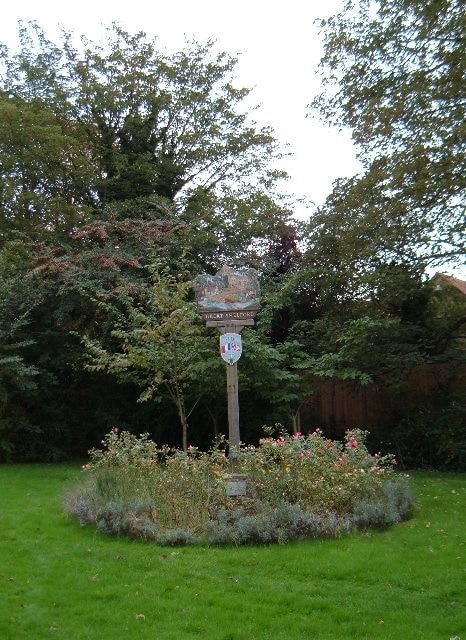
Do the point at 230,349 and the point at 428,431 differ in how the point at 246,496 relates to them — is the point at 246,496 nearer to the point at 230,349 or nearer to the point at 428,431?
the point at 230,349

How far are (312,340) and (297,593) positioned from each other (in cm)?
905

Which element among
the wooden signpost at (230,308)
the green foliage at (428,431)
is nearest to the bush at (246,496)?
the wooden signpost at (230,308)

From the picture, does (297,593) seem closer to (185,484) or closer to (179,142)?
(185,484)

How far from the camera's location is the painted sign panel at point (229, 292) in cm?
877

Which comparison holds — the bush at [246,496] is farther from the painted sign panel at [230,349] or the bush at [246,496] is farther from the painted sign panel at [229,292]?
the painted sign panel at [229,292]

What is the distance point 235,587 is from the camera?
5.39 metres

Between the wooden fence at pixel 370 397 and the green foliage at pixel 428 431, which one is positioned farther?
the wooden fence at pixel 370 397

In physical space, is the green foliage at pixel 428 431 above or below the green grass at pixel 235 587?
above

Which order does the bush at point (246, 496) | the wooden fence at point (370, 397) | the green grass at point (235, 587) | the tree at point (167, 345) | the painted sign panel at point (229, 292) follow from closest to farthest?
the green grass at point (235, 587), the bush at point (246, 496), the painted sign panel at point (229, 292), the tree at point (167, 345), the wooden fence at point (370, 397)

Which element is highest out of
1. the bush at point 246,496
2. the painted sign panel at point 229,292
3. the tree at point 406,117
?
the tree at point 406,117

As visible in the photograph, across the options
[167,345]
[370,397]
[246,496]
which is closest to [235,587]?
[246,496]

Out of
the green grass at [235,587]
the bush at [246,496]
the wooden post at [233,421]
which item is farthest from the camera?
the wooden post at [233,421]

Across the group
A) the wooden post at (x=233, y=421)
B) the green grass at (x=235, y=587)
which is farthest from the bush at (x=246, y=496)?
the green grass at (x=235, y=587)

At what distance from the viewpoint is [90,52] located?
17969mm
